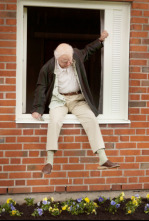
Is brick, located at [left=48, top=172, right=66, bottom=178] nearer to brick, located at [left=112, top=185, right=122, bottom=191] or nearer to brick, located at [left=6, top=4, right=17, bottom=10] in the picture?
brick, located at [left=112, top=185, right=122, bottom=191]

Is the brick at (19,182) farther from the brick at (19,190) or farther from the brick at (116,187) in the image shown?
the brick at (116,187)

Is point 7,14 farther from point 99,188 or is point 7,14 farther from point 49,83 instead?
point 99,188

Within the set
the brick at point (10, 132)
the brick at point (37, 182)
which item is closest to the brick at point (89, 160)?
the brick at point (37, 182)

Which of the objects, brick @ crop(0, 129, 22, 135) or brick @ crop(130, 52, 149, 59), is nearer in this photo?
brick @ crop(0, 129, 22, 135)

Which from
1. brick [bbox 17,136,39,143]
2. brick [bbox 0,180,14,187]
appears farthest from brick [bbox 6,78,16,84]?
brick [bbox 0,180,14,187]

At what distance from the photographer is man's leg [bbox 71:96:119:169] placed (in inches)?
159

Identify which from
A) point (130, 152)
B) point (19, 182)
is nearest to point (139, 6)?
point (130, 152)

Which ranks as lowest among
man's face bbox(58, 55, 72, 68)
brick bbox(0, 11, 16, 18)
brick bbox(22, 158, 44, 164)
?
brick bbox(22, 158, 44, 164)

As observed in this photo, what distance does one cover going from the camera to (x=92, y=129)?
416 centimetres

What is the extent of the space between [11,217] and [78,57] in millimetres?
2023

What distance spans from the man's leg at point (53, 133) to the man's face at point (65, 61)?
54cm

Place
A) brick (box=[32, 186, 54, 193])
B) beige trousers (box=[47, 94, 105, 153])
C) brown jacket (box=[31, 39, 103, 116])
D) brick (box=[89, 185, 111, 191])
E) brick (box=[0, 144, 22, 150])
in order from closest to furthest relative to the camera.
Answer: beige trousers (box=[47, 94, 105, 153]) → brown jacket (box=[31, 39, 103, 116]) → brick (box=[0, 144, 22, 150]) → brick (box=[32, 186, 54, 193]) → brick (box=[89, 185, 111, 191])

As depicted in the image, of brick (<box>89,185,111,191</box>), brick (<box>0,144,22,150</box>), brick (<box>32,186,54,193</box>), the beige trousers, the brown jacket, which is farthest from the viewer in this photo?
brick (<box>89,185,111,191</box>)

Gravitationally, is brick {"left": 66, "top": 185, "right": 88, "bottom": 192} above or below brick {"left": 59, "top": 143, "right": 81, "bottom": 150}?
below
